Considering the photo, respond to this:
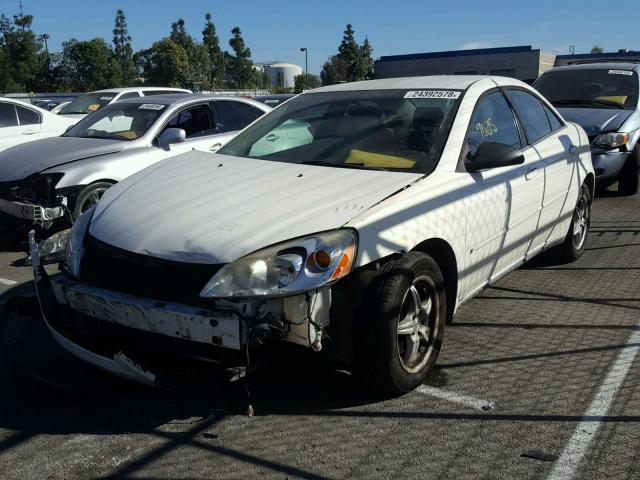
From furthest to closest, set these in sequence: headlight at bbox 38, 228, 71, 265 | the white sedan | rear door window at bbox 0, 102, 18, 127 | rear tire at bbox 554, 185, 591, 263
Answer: rear door window at bbox 0, 102, 18, 127 < the white sedan < rear tire at bbox 554, 185, 591, 263 < headlight at bbox 38, 228, 71, 265

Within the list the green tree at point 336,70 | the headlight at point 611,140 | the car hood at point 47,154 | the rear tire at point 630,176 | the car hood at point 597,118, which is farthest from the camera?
the green tree at point 336,70

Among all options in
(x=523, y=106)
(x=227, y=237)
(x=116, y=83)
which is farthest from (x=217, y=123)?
(x=116, y=83)

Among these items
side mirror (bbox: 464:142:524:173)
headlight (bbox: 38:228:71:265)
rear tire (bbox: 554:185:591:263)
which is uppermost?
side mirror (bbox: 464:142:524:173)

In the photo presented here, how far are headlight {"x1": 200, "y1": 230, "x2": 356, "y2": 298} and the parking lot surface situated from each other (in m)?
0.49

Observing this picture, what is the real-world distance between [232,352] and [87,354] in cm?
75

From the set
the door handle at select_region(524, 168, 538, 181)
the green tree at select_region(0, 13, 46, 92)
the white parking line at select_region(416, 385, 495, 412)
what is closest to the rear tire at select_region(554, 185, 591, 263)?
the door handle at select_region(524, 168, 538, 181)

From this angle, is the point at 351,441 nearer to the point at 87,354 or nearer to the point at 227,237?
the point at 227,237

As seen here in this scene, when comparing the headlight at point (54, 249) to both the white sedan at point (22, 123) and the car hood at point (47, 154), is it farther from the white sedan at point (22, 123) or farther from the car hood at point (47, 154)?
the white sedan at point (22, 123)

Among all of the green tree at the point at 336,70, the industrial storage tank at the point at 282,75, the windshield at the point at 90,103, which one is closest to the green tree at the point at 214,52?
the green tree at the point at 336,70

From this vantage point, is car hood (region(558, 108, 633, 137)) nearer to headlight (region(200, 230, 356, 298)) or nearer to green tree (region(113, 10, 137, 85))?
headlight (region(200, 230, 356, 298))

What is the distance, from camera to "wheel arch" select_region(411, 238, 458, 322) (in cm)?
352

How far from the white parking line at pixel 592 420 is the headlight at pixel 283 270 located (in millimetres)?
1257

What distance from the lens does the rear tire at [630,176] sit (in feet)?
29.1

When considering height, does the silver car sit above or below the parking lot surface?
above
